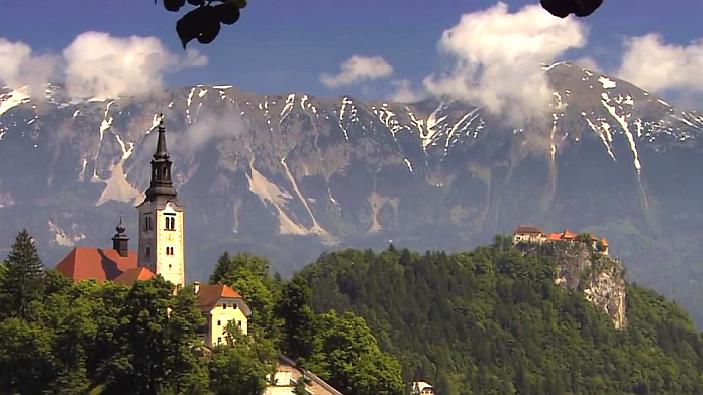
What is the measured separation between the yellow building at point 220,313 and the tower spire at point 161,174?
18.9 meters

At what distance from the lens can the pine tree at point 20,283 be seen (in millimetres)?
86312

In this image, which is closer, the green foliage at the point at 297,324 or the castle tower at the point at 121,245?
the green foliage at the point at 297,324

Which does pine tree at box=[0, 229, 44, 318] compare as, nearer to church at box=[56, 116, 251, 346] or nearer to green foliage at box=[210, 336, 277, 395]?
church at box=[56, 116, 251, 346]

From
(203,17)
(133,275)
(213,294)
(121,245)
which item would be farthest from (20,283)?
(203,17)

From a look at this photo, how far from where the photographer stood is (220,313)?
296 feet

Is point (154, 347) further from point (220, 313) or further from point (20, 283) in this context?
point (20, 283)

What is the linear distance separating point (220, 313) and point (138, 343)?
1329 cm

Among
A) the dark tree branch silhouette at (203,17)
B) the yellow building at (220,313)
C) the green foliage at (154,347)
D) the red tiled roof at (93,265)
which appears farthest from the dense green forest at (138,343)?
the dark tree branch silhouette at (203,17)

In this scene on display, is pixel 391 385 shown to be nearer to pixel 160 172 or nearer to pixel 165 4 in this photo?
pixel 160 172

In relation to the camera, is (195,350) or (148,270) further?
(148,270)

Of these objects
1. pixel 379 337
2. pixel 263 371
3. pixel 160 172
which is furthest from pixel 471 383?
pixel 263 371

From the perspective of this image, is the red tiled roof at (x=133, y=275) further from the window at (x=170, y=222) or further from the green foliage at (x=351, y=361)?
the green foliage at (x=351, y=361)

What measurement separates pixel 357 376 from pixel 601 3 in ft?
286

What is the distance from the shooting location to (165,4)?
6.94m
